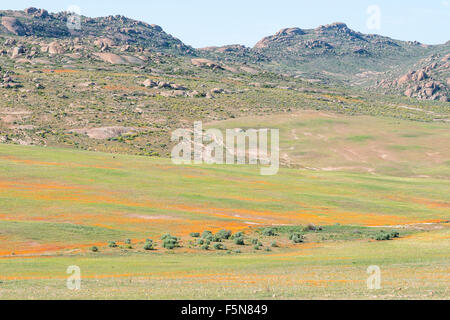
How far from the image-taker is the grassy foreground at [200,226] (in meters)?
21.0

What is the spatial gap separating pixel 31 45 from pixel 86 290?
174193mm

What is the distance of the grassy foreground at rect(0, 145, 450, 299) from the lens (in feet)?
68.9

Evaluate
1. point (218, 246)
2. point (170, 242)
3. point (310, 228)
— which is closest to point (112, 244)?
point (170, 242)

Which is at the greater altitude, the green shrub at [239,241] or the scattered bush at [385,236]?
the green shrub at [239,241]

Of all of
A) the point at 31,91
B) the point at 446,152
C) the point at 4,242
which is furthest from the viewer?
the point at 31,91

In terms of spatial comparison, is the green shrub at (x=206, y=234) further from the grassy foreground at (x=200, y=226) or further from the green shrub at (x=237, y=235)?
the green shrub at (x=237, y=235)

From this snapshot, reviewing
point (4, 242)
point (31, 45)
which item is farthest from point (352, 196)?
point (31, 45)

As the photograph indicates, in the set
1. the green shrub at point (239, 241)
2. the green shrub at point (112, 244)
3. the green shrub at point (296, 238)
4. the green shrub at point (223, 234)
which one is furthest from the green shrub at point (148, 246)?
the green shrub at point (296, 238)

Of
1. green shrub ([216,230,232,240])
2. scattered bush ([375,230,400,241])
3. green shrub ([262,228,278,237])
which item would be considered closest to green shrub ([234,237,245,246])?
green shrub ([216,230,232,240])

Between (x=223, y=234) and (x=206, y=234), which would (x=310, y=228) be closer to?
(x=223, y=234)

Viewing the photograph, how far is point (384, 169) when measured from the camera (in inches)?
3573

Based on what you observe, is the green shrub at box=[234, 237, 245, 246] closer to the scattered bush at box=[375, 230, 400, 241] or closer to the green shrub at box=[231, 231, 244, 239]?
the green shrub at box=[231, 231, 244, 239]

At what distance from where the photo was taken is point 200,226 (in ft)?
137

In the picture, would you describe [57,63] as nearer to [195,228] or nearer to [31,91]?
[31,91]
